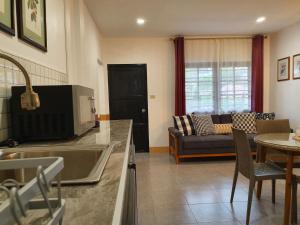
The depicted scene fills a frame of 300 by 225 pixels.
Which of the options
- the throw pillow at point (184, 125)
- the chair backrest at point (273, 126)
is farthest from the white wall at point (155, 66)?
the chair backrest at point (273, 126)

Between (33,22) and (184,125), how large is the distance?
3.83 m

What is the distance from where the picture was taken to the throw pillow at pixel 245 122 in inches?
210

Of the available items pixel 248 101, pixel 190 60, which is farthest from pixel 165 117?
pixel 248 101

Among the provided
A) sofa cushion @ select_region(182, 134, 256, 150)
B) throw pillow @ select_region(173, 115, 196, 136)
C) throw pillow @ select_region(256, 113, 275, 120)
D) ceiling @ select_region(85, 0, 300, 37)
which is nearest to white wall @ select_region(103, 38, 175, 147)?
ceiling @ select_region(85, 0, 300, 37)

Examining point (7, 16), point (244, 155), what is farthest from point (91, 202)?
point (244, 155)

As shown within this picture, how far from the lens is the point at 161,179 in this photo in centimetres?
385

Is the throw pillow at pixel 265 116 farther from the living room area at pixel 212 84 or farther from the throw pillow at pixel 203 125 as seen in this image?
the throw pillow at pixel 203 125

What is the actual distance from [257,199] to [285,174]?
0.66 meters

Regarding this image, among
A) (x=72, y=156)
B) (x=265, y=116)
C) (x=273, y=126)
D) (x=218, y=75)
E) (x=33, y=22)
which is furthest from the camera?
(x=218, y=75)

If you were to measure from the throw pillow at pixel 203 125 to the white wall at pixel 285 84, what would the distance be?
153cm

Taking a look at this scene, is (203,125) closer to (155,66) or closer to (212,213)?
(155,66)

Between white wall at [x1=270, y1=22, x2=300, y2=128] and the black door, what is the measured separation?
282 cm

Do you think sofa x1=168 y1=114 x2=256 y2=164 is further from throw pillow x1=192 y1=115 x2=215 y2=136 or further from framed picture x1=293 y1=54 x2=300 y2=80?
framed picture x1=293 y1=54 x2=300 y2=80

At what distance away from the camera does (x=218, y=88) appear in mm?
5754
